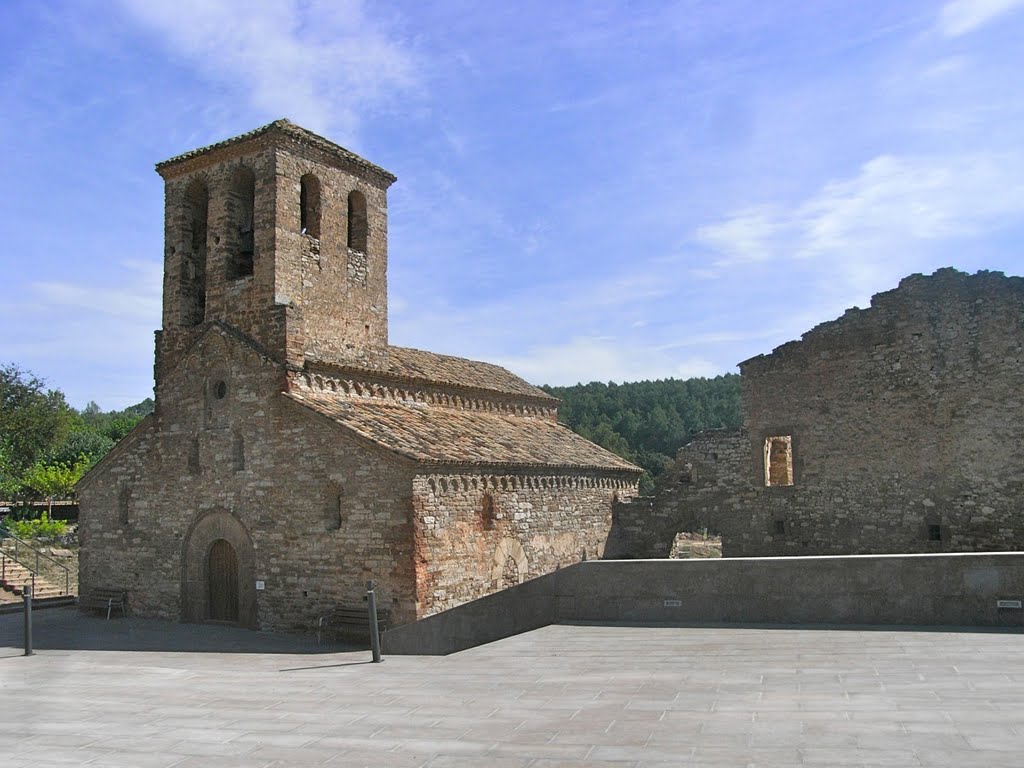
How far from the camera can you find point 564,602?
12266 millimetres

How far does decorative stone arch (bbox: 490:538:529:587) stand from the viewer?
16.4 meters

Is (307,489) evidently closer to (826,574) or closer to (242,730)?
(242,730)

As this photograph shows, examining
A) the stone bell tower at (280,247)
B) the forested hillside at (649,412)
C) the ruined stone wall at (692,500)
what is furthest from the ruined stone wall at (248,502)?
the forested hillside at (649,412)

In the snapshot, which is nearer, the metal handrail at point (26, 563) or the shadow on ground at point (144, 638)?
the shadow on ground at point (144, 638)

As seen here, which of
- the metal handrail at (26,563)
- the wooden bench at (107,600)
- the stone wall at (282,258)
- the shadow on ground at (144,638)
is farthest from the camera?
the metal handrail at (26,563)

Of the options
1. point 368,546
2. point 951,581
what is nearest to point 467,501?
point 368,546

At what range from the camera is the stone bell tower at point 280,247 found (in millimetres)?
16781

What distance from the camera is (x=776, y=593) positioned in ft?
36.1

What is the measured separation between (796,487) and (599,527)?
552 centimetres

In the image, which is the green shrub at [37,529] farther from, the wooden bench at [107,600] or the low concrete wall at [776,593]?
the low concrete wall at [776,593]

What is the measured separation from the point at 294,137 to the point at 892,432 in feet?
45.6

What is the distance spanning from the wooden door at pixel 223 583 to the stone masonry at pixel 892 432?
1071 cm

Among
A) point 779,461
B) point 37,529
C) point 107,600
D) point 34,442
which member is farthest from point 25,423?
point 779,461

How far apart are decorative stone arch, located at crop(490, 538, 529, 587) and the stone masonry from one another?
4.84m
